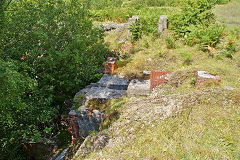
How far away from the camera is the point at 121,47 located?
10039mm

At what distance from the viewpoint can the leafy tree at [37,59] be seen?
5.10m

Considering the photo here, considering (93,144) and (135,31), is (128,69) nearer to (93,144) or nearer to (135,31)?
(135,31)

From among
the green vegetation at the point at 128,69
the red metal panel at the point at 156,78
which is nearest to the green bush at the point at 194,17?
the green vegetation at the point at 128,69

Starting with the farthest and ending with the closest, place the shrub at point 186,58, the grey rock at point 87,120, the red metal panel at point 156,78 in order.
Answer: the shrub at point 186,58 < the red metal panel at point 156,78 < the grey rock at point 87,120

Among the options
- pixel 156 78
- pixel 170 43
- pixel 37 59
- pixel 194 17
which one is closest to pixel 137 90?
pixel 156 78

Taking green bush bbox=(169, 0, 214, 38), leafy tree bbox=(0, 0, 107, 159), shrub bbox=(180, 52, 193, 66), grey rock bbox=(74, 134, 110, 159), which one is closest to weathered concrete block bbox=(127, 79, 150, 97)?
grey rock bbox=(74, 134, 110, 159)

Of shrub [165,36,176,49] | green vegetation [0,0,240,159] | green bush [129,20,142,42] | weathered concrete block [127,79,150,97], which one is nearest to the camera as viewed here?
green vegetation [0,0,240,159]

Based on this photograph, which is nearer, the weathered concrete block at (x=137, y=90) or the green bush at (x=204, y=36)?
the weathered concrete block at (x=137, y=90)

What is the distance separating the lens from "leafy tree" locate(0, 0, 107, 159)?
5102 millimetres

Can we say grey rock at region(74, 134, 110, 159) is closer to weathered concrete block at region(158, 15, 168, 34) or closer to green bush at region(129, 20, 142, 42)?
green bush at region(129, 20, 142, 42)

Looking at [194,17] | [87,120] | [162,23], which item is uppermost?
[194,17]

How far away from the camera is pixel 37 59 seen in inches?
232

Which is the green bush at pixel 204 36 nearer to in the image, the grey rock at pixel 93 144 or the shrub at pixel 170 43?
the shrub at pixel 170 43

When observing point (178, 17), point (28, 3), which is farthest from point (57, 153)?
point (178, 17)
